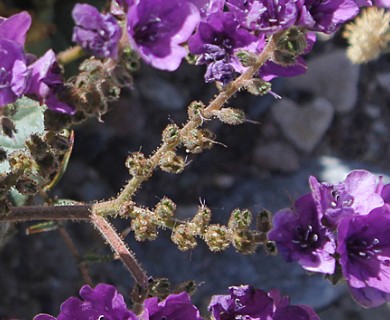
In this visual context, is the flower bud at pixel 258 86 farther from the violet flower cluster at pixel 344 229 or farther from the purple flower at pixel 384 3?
the purple flower at pixel 384 3

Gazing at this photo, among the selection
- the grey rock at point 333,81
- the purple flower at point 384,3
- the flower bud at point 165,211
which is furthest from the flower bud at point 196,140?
the grey rock at point 333,81

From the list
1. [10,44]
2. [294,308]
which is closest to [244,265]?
[294,308]

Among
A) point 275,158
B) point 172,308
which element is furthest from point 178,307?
point 275,158

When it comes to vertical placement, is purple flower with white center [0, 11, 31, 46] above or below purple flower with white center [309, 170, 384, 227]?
above

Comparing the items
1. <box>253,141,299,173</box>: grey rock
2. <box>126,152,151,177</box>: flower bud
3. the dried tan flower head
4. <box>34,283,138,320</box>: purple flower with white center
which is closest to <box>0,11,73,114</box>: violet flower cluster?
<box>126,152,151,177</box>: flower bud

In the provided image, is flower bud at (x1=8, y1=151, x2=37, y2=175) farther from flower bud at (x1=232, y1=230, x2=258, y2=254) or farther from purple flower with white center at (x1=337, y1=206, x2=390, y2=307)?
purple flower with white center at (x1=337, y1=206, x2=390, y2=307)

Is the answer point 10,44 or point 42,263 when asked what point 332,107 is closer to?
point 42,263

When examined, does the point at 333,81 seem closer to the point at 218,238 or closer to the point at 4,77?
the point at 218,238

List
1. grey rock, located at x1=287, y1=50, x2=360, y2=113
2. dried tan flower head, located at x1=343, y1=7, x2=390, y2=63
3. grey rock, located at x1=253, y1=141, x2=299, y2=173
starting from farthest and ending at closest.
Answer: grey rock, located at x1=287, y1=50, x2=360, y2=113, grey rock, located at x1=253, y1=141, x2=299, y2=173, dried tan flower head, located at x1=343, y1=7, x2=390, y2=63
